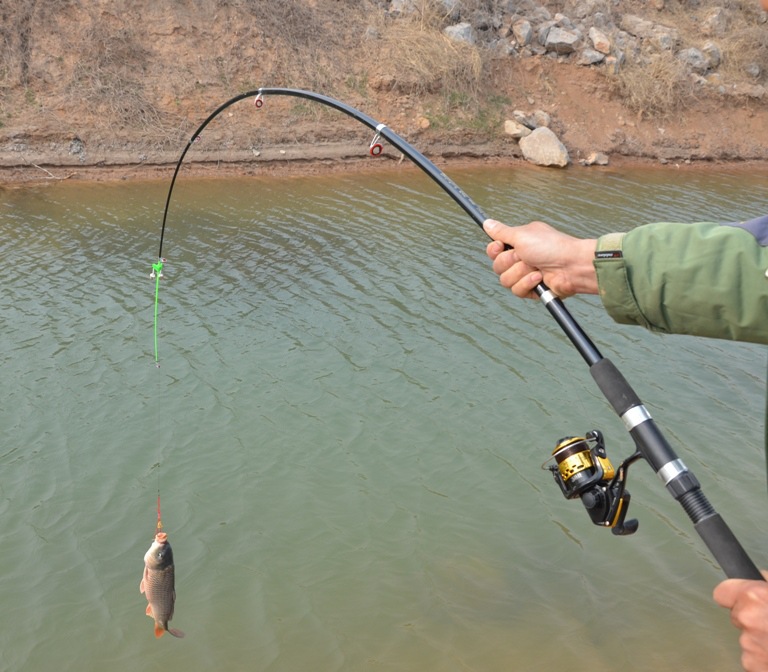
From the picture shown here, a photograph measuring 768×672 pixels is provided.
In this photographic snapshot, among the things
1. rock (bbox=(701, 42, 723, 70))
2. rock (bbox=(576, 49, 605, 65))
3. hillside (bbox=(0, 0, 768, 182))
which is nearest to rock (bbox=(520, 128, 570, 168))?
hillside (bbox=(0, 0, 768, 182))

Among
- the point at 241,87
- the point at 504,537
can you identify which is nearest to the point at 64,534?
the point at 504,537

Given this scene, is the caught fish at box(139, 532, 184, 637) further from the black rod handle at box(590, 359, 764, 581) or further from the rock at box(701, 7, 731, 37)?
A: the rock at box(701, 7, 731, 37)

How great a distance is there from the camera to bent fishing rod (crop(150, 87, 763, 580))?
6.64 feet

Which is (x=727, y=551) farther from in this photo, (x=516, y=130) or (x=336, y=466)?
(x=516, y=130)

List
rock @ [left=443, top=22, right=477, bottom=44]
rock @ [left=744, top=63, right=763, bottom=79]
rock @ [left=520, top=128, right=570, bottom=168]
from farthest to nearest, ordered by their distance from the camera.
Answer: rock @ [left=744, top=63, right=763, bottom=79] → rock @ [left=443, top=22, right=477, bottom=44] → rock @ [left=520, top=128, right=570, bottom=168]

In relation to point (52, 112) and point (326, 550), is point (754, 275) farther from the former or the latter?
point (52, 112)

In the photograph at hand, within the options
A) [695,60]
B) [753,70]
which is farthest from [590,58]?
[753,70]

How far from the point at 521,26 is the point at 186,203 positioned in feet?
39.9

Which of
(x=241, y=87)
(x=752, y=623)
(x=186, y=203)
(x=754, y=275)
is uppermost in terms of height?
(x=754, y=275)

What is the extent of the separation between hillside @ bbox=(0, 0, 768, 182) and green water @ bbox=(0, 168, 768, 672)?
5984 millimetres

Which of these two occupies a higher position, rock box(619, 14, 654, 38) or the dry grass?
rock box(619, 14, 654, 38)

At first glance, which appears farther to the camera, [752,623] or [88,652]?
[88,652]

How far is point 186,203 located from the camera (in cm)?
1430

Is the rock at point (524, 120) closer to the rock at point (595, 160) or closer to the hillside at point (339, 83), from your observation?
the hillside at point (339, 83)
